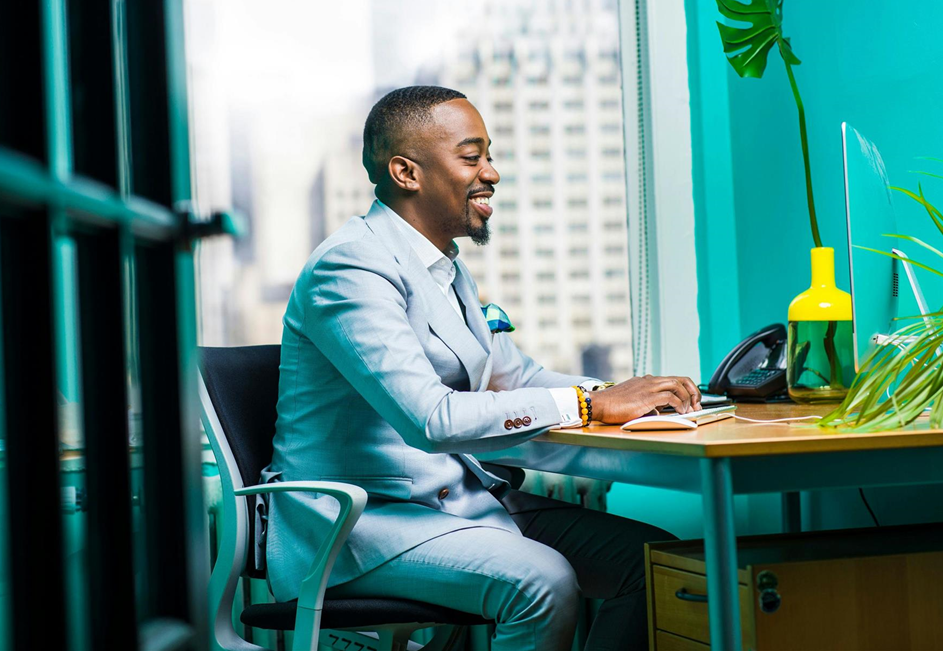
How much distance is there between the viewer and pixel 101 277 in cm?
45

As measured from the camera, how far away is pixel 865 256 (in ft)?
5.57

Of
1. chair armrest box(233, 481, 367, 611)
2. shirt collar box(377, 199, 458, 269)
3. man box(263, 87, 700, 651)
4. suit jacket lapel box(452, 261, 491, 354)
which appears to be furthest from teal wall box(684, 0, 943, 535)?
chair armrest box(233, 481, 367, 611)

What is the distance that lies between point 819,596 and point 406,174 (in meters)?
1.15

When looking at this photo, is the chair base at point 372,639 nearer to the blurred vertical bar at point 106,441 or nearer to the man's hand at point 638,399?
the man's hand at point 638,399

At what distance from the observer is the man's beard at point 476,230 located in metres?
1.98

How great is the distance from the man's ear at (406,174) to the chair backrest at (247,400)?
1.44ft

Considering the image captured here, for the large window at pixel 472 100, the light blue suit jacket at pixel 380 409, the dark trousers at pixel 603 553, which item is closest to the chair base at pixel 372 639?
the light blue suit jacket at pixel 380 409

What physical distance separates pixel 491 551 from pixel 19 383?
1.19 m

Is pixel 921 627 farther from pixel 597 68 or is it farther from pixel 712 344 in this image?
pixel 597 68

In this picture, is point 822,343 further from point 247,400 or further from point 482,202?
point 247,400

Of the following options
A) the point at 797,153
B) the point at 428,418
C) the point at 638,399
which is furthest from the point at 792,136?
the point at 428,418

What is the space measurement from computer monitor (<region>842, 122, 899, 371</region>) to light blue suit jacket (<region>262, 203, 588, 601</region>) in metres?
0.60

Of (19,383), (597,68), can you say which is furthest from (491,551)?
(597,68)

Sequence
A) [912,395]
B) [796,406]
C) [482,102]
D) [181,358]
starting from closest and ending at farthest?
[181,358] < [912,395] < [796,406] < [482,102]
